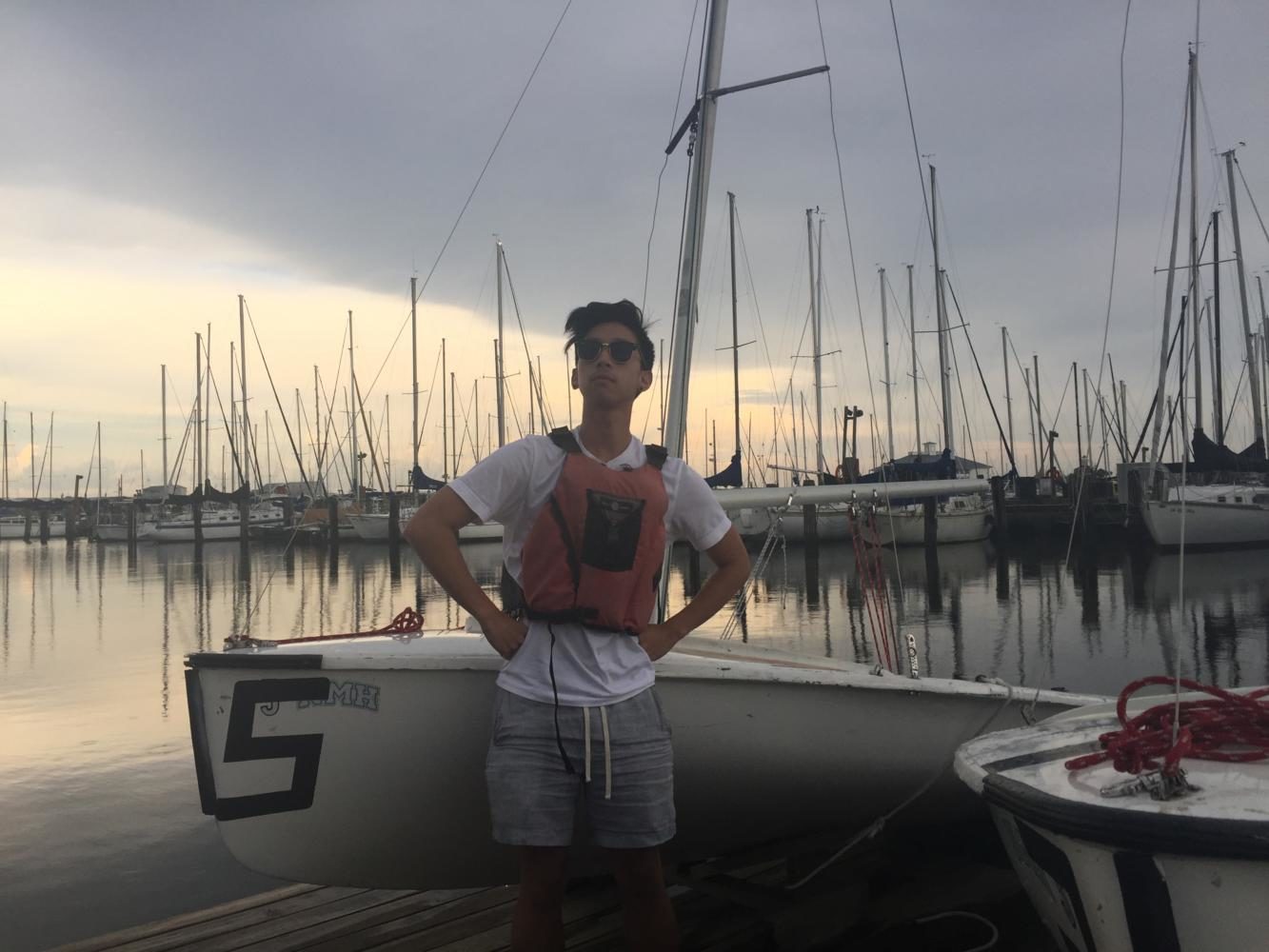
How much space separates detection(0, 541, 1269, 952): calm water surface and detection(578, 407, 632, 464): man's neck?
1495mm

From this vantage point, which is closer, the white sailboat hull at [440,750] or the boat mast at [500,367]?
the white sailboat hull at [440,750]

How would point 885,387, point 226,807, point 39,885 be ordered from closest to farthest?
1. point 226,807
2. point 39,885
3. point 885,387

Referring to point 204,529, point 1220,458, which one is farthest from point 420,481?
point 1220,458

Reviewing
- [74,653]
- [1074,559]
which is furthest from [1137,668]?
[1074,559]

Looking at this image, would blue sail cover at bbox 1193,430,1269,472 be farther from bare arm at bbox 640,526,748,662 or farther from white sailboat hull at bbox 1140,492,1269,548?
bare arm at bbox 640,526,748,662

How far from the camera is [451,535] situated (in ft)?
8.55

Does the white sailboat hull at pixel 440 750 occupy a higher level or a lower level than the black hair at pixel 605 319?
lower

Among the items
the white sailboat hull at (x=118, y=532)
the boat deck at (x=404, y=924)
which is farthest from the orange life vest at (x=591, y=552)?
→ the white sailboat hull at (x=118, y=532)

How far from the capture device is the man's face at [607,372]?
2789 mm

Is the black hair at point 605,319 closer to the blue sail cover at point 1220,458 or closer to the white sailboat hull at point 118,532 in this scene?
the blue sail cover at point 1220,458

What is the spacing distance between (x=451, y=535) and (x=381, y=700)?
955mm

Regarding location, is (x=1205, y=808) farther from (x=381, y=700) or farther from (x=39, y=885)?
(x=39, y=885)

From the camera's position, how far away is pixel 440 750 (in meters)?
3.34

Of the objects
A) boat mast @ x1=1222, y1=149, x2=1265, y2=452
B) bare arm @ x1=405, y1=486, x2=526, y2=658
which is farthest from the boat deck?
boat mast @ x1=1222, y1=149, x2=1265, y2=452
